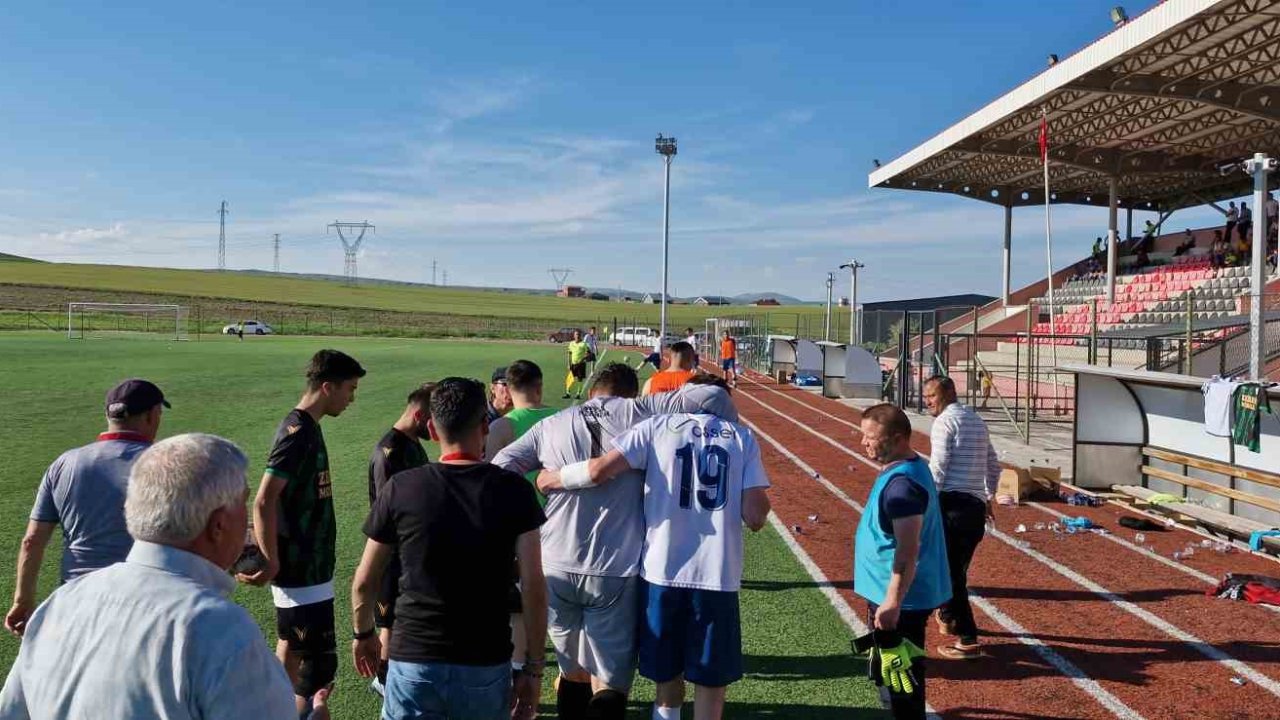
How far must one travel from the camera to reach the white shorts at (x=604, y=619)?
3.80 metres

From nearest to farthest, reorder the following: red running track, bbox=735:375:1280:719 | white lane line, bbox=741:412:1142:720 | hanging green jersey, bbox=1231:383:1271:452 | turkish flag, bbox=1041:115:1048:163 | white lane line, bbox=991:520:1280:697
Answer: white lane line, bbox=741:412:1142:720, red running track, bbox=735:375:1280:719, white lane line, bbox=991:520:1280:697, hanging green jersey, bbox=1231:383:1271:452, turkish flag, bbox=1041:115:1048:163

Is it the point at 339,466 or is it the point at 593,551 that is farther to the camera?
the point at 339,466

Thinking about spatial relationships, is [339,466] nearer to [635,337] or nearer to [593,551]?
[593,551]

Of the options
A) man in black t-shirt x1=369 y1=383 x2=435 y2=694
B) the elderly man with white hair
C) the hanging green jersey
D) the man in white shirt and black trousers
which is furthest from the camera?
the hanging green jersey

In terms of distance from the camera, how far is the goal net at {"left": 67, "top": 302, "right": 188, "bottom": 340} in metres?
55.1

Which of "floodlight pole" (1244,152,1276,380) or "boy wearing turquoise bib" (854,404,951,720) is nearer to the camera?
"boy wearing turquoise bib" (854,404,951,720)

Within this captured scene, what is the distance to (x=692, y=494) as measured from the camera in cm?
380

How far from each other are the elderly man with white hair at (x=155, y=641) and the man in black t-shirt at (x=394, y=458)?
2.60 meters

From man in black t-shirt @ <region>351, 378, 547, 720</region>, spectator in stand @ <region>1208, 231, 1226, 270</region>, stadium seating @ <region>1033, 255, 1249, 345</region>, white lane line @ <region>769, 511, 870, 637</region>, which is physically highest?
spectator in stand @ <region>1208, 231, 1226, 270</region>

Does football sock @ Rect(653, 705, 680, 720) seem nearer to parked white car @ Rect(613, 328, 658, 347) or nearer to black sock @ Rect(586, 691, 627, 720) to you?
black sock @ Rect(586, 691, 627, 720)

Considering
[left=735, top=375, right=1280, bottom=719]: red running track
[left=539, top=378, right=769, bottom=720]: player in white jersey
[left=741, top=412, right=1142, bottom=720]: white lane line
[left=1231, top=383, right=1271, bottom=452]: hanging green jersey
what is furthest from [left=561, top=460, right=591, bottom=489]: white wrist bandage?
[left=1231, top=383, right=1271, bottom=452]: hanging green jersey

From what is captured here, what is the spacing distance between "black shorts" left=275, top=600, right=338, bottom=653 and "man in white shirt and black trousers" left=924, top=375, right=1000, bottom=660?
12.4ft

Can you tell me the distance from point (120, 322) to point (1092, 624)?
75398 millimetres

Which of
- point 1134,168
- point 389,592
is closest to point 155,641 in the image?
point 389,592
